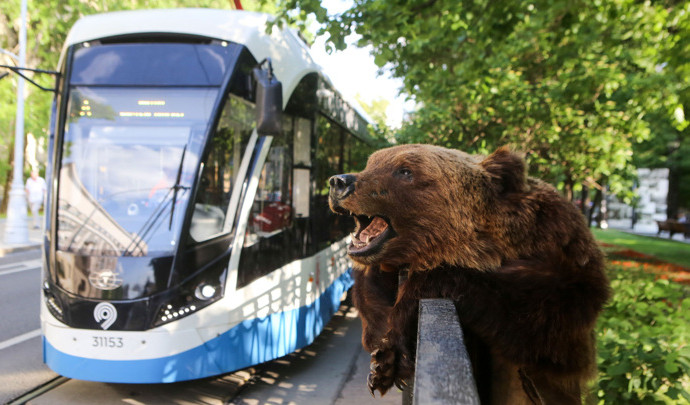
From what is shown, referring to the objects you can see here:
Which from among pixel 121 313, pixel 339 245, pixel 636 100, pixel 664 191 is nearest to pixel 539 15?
pixel 636 100

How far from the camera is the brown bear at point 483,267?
121 cm

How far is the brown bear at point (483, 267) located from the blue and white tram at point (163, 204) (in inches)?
141

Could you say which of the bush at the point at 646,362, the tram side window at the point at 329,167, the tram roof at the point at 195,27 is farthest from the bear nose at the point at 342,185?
the tram side window at the point at 329,167

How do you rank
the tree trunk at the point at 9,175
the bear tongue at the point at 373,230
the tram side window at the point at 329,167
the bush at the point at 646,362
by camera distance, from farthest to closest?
the tree trunk at the point at 9,175, the tram side window at the point at 329,167, the bush at the point at 646,362, the bear tongue at the point at 373,230

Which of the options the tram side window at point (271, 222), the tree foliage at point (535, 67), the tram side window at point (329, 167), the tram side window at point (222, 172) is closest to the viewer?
the tram side window at point (222, 172)

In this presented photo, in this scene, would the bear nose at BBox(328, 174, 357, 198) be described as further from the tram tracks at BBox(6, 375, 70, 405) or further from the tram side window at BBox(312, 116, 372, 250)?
the tram tracks at BBox(6, 375, 70, 405)

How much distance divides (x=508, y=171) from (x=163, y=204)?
3.99 meters

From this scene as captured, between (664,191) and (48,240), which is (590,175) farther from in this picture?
(664,191)

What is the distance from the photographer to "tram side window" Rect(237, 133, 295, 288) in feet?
17.0

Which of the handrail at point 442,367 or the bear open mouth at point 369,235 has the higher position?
the bear open mouth at point 369,235

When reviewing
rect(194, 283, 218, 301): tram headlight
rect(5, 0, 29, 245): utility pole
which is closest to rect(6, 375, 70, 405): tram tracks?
rect(194, 283, 218, 301): tram headlight

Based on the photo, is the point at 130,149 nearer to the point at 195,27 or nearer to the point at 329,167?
the point at 195,27

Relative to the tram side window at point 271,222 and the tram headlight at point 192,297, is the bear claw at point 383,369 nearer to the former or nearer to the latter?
the tram headlight at point 192,297

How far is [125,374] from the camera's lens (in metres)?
4.50
